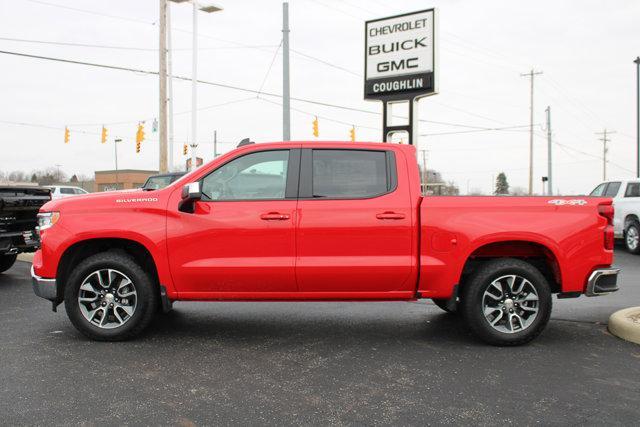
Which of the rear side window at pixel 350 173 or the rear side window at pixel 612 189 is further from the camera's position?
the rear side window at pixel 612 189

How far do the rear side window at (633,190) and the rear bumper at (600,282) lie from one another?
32.5 ft

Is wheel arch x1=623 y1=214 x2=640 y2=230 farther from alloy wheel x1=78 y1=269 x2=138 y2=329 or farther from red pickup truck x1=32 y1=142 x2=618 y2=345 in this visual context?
alloy wheel x1=78 y1=269 x2=138 y2=329

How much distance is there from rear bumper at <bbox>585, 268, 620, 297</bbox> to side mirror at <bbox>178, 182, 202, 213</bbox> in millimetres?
3755

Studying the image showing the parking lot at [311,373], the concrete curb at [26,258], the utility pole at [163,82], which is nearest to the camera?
the parking lot at [311,373]

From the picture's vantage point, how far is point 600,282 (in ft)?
17.6

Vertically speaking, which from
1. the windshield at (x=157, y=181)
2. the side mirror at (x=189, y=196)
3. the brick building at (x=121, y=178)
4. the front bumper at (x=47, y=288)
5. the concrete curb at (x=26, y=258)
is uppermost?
the brick building at (x=121, y=178)

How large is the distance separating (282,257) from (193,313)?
2.14 meters

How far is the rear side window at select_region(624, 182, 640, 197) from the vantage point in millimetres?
13883

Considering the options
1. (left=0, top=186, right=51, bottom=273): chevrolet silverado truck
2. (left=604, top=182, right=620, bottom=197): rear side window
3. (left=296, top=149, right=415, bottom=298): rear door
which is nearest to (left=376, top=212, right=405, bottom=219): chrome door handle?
(left=296, top=149, right=415, bottom=298): rear door

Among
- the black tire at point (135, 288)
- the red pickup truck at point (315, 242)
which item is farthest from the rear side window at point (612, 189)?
the black tire at point (135, 288)

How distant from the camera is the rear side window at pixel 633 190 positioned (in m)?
13.9

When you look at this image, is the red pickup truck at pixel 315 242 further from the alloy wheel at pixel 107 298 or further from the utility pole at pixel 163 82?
the utility pole at pixel 163 82

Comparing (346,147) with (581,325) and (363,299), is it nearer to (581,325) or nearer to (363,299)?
(363,299)

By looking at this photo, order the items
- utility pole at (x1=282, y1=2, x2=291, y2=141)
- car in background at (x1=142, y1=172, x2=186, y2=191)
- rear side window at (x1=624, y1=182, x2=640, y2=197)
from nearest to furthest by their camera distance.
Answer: rear side window at (x1=624, y1=182, x2=640, y2=197) → car in background at (x1=142, y1=172, x2=186, y2=191) → utility pole at (x1=282, y1=2, x2=291, y2=141)
